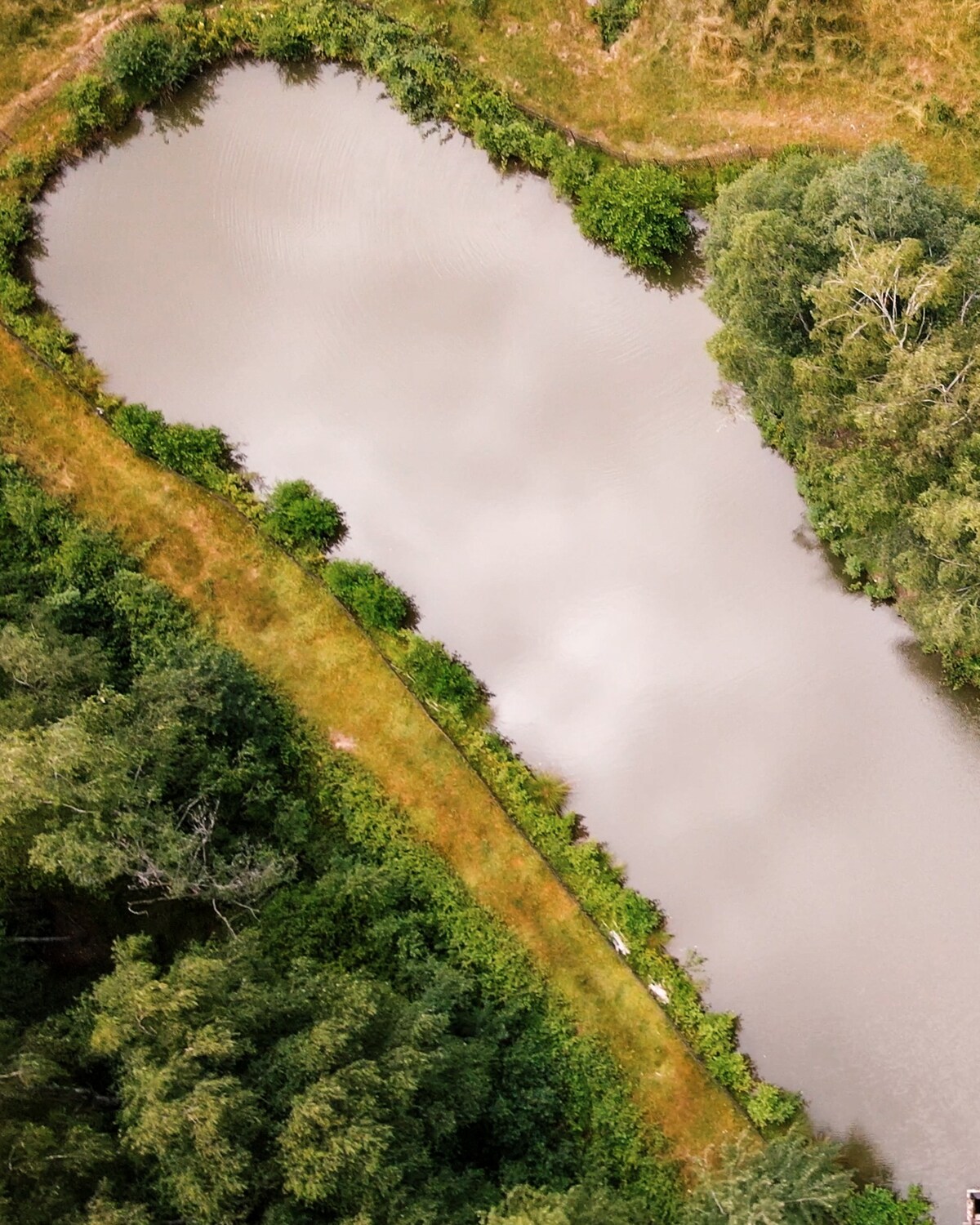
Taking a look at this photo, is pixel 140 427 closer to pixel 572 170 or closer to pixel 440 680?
pixel 440 680

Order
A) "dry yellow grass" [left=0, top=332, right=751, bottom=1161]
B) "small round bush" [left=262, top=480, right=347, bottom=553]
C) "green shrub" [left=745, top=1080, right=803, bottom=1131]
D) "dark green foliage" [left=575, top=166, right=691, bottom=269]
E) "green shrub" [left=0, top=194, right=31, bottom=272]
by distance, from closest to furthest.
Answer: "green shrub" [left=745, top=1080, right=803, bottom=1131]
"dry yellow grass" [left=0, top=332, right=751, bottom=1161]
"dark green foliage" [left=575, top=166, right=691, bottom=269]
"small round bush" [left=262, top=480, right=347, bottom=553]
"green shrub" [left=0, top=194, right=31, bottom=272]

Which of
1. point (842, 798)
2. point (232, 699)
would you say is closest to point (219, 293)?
point (232, 699)

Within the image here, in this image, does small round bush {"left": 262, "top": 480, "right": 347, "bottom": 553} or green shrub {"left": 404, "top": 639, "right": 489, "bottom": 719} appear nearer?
green shrub {"left": 404, "top": 639, "right": 489, "bottom": 719}

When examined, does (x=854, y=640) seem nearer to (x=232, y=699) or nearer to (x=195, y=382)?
(x=232, y=699)

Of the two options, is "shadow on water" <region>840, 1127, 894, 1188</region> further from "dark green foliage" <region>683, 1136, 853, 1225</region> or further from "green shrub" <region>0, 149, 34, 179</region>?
"green shrub" <region>0, 149, 34, 179</region>

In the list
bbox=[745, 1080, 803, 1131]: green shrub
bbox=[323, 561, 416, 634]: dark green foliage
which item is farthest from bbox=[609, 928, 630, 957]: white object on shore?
bbox=[323, 561, 416, 634]: dark green foliage

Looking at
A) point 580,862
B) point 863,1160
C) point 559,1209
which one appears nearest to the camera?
point 559,1209

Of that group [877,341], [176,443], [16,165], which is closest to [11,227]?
[16,165]
